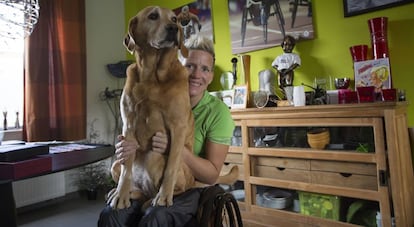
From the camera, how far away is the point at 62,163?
103 cm

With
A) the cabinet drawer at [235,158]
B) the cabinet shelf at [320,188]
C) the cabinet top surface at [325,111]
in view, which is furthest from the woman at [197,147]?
the cabinet drawer at [235,158]

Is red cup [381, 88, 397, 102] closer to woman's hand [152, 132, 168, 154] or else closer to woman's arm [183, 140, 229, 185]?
woman's arm [183, 140, 229, 185]

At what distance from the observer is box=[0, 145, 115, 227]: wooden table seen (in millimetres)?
1013

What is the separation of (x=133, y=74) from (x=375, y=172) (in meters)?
1.45

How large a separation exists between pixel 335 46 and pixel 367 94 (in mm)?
561

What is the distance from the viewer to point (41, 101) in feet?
9.04

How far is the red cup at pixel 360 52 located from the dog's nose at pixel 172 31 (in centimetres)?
139

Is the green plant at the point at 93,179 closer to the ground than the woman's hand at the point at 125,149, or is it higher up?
closer to the ground

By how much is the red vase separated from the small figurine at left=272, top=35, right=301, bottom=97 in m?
0.50

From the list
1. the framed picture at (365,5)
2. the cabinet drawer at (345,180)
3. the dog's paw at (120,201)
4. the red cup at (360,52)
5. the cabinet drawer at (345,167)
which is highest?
the framed picture at (365,5)

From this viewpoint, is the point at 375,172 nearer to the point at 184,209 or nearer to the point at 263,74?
the point at 263,74

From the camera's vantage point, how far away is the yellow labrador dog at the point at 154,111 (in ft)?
3.15

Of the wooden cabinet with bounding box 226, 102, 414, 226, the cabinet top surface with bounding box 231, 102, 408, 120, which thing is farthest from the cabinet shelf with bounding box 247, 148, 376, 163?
the cabinet top surface with bounding box 231, 102, 408, 120

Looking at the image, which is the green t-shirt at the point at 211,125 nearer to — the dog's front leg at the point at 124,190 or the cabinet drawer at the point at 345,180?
the dog's front leg at the point at 124,190
